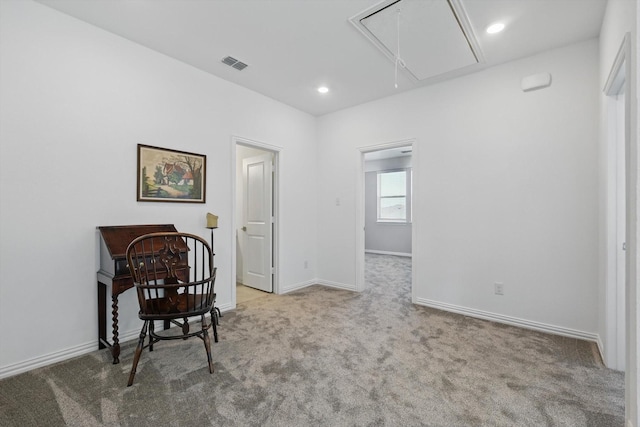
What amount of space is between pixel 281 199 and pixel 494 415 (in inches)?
125

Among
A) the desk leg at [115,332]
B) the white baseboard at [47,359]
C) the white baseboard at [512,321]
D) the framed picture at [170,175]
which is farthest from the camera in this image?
the framed picture at [170,175]

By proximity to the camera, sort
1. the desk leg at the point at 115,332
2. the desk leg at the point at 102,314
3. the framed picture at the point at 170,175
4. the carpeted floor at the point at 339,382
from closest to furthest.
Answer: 1. the carpeted floor at the point at 339,382
2. the desk leg at the point at 115,332
3. the desk leg at the point at 102,314
4. the framed picture at the point at 170,175

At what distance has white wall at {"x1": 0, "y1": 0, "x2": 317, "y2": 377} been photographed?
2.05 metres

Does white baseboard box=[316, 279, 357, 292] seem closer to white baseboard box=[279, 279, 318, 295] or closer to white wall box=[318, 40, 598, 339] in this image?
white baseboard box=[279, 279, 318, 295]

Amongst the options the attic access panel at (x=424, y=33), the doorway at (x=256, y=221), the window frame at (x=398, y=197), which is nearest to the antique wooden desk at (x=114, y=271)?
the doorway at (x=256, y=221)

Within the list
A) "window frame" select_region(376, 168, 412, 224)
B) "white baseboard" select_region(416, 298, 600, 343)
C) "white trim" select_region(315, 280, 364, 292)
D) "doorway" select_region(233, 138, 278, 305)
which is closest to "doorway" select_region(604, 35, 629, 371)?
"white baseboard" select_region(416, 298, 600, 343)

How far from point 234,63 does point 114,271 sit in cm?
225

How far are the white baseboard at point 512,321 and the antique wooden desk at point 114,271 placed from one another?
3.05 metres

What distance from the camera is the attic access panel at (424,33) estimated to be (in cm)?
220

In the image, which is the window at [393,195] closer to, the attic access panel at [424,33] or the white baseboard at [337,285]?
the white baseboard at [337,285]

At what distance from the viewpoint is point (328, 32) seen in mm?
2514

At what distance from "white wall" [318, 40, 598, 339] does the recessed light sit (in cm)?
67

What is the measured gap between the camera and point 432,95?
138 inches

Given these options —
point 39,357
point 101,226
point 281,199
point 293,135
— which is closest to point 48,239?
point 101,226
